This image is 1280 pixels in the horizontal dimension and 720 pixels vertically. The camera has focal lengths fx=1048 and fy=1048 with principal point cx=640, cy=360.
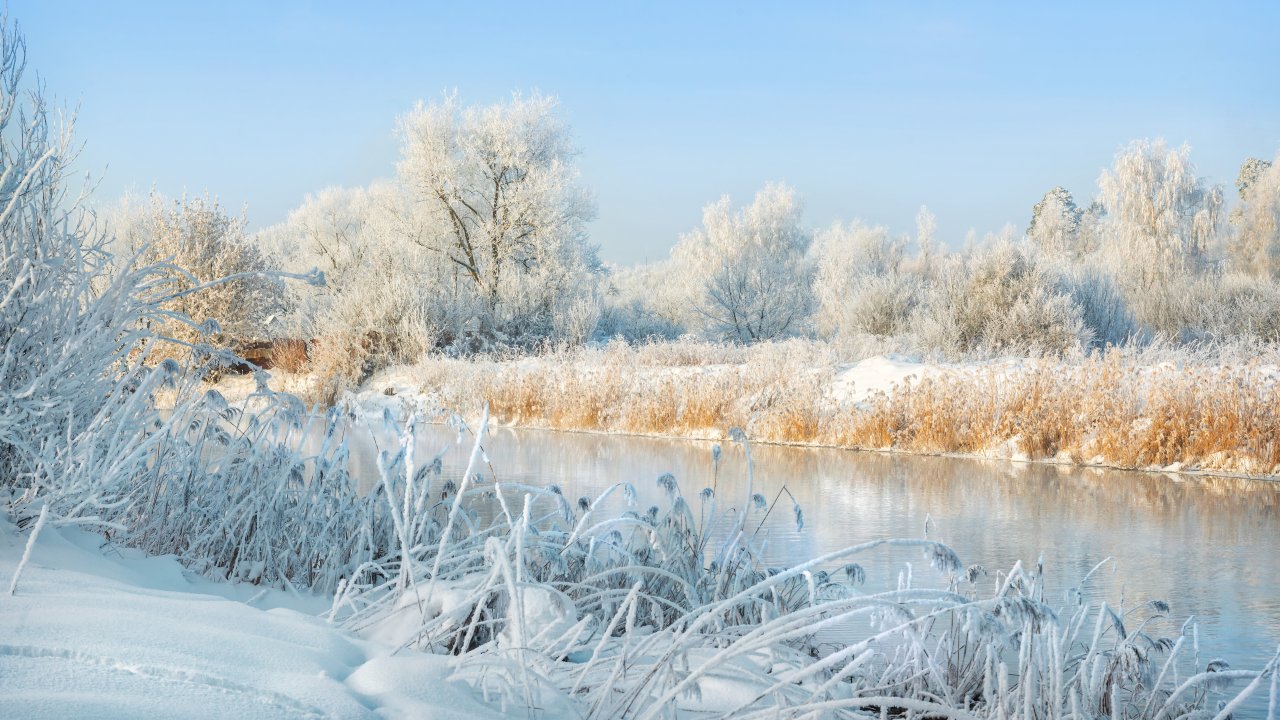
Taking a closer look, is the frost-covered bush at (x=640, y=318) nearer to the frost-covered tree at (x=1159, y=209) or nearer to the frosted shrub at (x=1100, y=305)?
the frosted shrub at (x=1100, y=305)

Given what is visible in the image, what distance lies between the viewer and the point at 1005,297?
64.9ft

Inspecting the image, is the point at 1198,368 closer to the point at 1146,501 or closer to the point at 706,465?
the point at 1146,501

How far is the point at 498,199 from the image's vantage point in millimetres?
25781

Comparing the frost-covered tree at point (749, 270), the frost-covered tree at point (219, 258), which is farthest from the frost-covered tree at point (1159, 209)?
the frost-covered tree at point (219, 258)

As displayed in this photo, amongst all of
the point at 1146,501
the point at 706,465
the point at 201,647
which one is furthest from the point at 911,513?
the point at 201,647

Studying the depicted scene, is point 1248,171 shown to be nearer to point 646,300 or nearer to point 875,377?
point 646,300

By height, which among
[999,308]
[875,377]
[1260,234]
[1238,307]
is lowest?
[875,377]

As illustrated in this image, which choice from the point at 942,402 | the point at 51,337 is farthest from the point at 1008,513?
the point at 51,337

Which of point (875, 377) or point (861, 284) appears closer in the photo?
point (875, 377)

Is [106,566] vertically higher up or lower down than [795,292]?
lower down

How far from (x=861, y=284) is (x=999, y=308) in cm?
1019

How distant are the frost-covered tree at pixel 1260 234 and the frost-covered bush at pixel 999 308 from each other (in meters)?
15.8

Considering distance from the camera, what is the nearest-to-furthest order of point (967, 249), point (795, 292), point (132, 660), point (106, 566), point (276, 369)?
point (132, 660), point (106, 566), point (276, 369), point (967, 249), point (795, 292)

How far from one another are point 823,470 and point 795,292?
19.7 m
